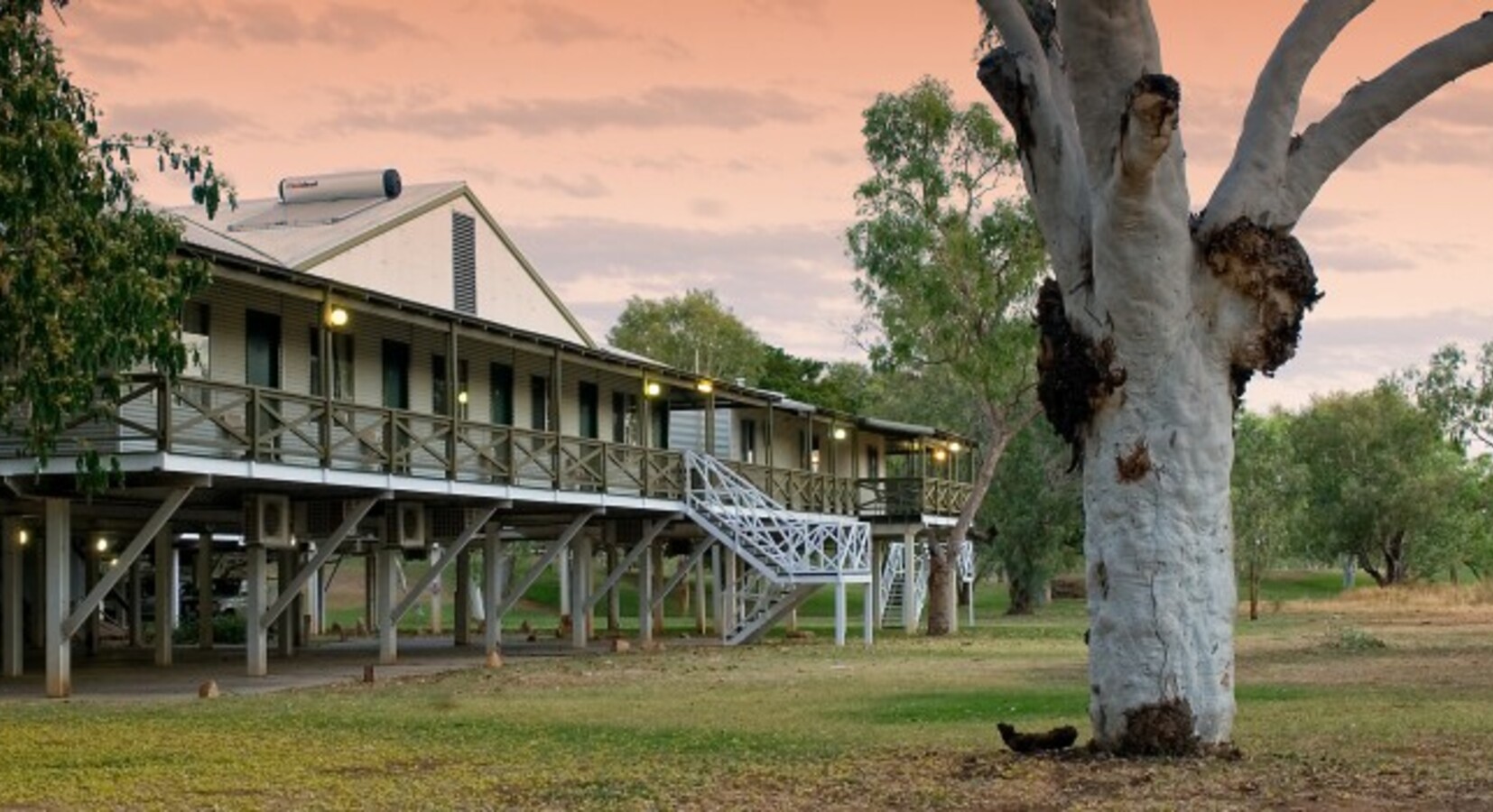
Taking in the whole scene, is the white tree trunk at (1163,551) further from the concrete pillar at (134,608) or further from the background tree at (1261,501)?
the background tree at (1261,501)

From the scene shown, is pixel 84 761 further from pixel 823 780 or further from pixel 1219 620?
pixel 1219 620

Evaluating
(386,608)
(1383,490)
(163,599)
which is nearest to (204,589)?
(163,599)

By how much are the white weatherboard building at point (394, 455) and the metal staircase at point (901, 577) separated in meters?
1.07

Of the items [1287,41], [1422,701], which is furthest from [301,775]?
[1422,701]

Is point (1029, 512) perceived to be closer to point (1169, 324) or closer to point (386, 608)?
point (386, 608)

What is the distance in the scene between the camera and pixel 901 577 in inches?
2083

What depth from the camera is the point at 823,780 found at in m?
12.3

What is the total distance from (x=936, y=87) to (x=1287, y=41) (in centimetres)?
3275

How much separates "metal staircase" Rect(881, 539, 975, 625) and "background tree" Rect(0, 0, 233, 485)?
3159 centimetres

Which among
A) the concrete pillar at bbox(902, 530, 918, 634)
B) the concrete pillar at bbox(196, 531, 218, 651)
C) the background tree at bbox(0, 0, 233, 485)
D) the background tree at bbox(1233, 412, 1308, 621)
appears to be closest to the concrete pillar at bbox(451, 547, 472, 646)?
the concrete pillar at bbox(196, 531, 218, 651)

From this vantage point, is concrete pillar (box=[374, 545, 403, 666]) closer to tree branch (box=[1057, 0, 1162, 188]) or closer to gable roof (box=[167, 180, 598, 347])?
gable roof (box=[167, 180, 598, 347])

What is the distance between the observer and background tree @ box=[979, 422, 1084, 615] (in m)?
63.4

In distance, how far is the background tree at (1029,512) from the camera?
63406 mm

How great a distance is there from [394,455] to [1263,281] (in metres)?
16.5
